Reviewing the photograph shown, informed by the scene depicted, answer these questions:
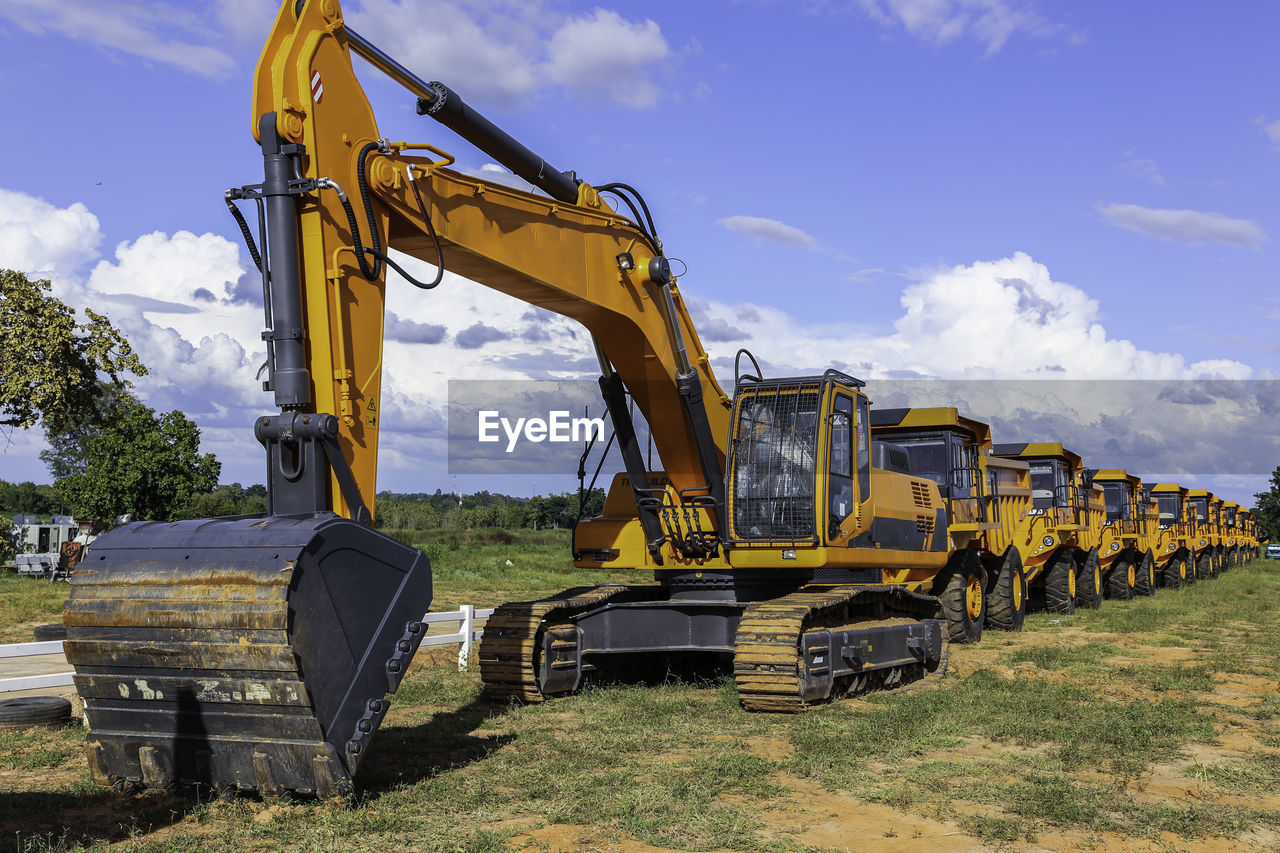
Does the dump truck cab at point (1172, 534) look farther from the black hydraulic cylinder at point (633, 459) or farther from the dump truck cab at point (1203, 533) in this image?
the black hydraulic cylinder at point (633, 459)

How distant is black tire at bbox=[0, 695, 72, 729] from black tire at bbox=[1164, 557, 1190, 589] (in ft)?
108

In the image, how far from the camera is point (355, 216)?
26.0 feet

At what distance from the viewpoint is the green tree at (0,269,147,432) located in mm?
29453

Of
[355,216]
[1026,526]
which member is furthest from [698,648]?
[1026,526]

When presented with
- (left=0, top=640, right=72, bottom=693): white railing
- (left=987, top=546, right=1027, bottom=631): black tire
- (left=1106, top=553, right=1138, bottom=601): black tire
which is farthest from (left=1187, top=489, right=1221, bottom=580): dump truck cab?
(left=0, top=640, right=72, bottom=693): white railing

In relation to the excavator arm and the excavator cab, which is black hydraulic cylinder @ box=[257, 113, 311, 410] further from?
the excavator cab

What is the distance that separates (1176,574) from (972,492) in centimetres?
2229

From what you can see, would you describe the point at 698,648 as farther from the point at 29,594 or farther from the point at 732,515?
the point at 29,594

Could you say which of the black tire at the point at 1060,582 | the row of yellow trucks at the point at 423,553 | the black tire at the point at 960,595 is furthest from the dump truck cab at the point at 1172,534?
the row of yellow trucks at the point at 423,553

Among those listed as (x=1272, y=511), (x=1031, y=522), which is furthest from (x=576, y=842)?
(x=1272, y=511)

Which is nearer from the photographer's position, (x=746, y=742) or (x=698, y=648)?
(x=746, y=742)

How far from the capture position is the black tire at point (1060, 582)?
2331 cm

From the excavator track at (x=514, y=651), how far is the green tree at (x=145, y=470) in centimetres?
4556

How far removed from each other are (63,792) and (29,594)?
1887 cm
